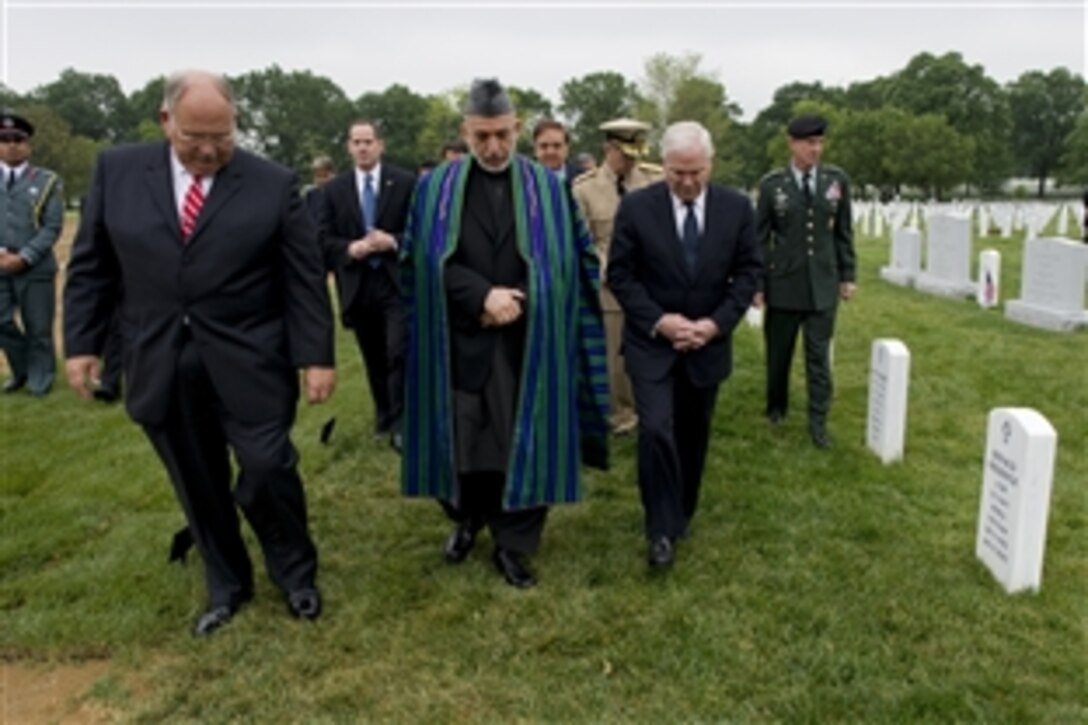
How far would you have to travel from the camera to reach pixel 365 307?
572cm

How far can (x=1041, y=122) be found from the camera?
76188mm

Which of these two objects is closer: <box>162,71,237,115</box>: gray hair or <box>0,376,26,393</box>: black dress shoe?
<box>162,71,237,115</box>: gray hair

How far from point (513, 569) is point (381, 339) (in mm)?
2515

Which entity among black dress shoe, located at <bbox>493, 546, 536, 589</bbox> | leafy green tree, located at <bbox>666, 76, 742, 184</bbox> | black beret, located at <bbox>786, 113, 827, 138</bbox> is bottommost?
black dress shoe, located at <bbox>493, 546, 536, 589</bbox>

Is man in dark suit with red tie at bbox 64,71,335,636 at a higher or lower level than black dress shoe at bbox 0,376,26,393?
higher

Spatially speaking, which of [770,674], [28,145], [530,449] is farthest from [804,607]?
[28,145]

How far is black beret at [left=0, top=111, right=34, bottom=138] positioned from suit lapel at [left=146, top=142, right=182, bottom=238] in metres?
4.94

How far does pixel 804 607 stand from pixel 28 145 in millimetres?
7117

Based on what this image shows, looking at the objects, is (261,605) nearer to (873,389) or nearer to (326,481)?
(326,481)

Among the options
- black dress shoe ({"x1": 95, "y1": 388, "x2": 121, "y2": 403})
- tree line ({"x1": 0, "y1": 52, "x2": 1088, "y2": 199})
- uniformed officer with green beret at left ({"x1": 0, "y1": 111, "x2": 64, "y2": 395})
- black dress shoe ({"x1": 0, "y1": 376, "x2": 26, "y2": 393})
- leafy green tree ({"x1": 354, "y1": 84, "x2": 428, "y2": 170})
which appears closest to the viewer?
uniformed officer with green beret at left ({"x1": 0, "y1": 111, "x2": 64, "y2": 395})

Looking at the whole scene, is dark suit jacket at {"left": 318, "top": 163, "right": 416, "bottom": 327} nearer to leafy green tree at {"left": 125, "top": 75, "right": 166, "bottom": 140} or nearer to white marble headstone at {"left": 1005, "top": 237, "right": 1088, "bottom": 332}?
white marble headstone at {"left": 1005, "top": 237, "right": 1088, "bottom": 332}

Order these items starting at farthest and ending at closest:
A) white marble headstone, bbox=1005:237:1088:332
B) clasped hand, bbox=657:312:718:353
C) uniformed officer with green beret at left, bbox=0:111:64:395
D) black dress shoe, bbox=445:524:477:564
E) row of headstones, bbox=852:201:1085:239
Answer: row of headstones, bbox=852:201:1085:239
white marble headstone, bbox=1005:237:1088:332
uniformed officer with green beret at left, bbox=0:111:64:395
black dress shoe, bbox=445:524:477:564
clasped hand, bbox=657:312:718:353

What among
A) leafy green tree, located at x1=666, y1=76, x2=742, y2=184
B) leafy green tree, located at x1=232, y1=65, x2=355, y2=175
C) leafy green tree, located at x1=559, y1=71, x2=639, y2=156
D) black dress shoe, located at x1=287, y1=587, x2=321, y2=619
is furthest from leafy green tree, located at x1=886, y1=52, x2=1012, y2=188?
black dress shoe, located at x1=287, y1=587, x2=321, y2=619

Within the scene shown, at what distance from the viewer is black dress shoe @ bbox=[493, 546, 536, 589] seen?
12.5 feet
